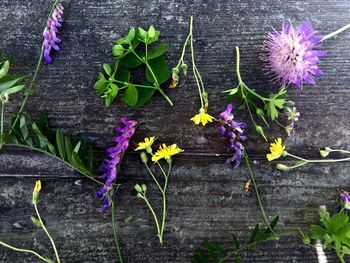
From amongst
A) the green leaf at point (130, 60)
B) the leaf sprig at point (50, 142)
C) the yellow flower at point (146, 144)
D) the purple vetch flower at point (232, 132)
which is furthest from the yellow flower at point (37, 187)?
the purple vetch flower at point (232, 132)

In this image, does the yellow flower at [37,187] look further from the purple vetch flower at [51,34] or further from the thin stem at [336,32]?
the thin stem at [336,32]

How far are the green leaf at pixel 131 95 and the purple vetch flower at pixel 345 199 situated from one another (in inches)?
30.0

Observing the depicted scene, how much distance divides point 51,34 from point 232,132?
711 mm

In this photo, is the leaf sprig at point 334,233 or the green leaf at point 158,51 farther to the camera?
the green leaf at point 158,51

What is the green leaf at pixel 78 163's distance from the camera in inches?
58.2

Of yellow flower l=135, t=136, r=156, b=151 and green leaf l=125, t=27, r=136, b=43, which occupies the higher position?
green leaf l=125, t=27, r=136, b=43

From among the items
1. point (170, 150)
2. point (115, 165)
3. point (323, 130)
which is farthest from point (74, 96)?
point (323, 130)

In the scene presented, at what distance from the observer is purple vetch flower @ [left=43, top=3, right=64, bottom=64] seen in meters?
1.64

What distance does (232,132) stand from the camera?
1602 mm

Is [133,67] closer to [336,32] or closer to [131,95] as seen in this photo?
[131,95]

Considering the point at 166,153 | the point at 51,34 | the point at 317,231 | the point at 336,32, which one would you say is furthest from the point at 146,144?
the point at 336,32

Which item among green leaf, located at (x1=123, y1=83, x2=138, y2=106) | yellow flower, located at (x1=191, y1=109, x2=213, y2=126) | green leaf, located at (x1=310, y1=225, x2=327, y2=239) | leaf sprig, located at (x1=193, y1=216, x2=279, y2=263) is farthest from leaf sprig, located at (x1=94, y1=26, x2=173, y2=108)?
green leaf, located at (x1=310, y1=225, x2=327, y2=239)

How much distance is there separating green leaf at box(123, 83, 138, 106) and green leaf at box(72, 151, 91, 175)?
0.25 metres

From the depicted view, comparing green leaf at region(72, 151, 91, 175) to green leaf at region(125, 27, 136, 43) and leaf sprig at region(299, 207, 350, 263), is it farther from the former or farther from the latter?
leaf sprig at region(299, 207, 350, 263)
